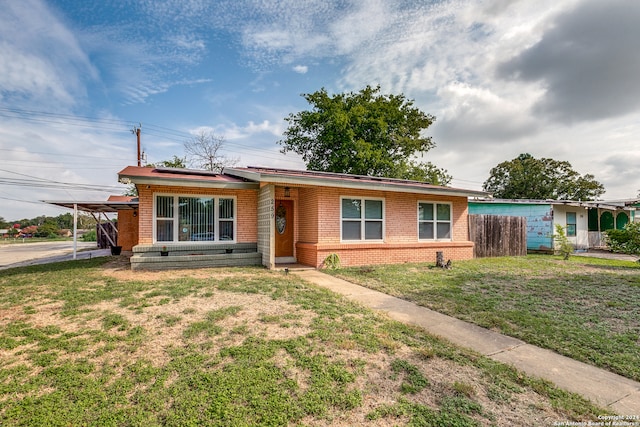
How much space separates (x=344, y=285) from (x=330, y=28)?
373 inches

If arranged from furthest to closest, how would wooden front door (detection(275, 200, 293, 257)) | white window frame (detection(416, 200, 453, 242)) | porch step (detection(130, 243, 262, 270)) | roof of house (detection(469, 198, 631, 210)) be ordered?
roof of house (detection(469, 198, 631, 210)) → white window frame (detection(416, 200, 453, 242)) → wooden front door (detection(275, 200, 293, 257)) → porch step (detection(130, 243, 262, 270))

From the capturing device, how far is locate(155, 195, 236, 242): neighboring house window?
980 centimetres

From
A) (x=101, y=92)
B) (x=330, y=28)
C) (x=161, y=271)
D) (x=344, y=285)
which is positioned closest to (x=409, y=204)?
(x=344, y=285)

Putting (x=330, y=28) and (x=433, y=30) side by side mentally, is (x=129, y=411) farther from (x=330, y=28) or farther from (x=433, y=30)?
(x=330, y=28)

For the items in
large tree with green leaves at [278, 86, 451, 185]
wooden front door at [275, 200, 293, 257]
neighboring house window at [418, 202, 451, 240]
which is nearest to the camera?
wooden front door at [275, 200, 293, 257]

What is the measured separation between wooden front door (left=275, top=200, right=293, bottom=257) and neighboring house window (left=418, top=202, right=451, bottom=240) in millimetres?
5088

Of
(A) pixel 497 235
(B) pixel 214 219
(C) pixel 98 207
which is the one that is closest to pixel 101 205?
(C) pixel 98 207

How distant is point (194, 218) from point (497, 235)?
1321cm

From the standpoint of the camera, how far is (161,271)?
348 inches

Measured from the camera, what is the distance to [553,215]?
17.1 metres

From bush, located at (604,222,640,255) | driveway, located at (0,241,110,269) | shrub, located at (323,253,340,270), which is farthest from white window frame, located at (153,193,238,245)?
bush, located at (604,222,640,255)

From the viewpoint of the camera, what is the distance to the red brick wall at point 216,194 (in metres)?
9.45

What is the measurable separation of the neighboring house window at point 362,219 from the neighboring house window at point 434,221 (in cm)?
201

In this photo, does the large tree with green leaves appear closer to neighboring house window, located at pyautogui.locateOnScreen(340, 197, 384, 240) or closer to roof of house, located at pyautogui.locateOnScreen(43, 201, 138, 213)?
neighboring house window, located at pyautogui.locateOnScreen(340, 197, 384, 240)
